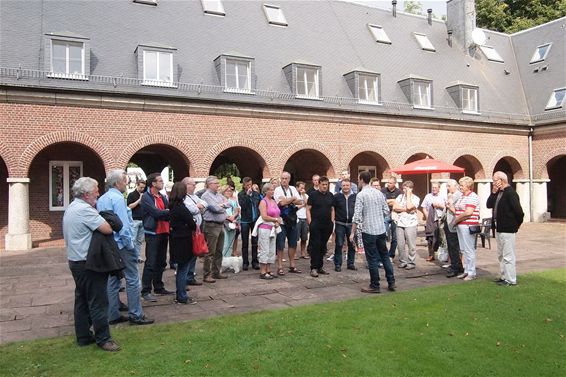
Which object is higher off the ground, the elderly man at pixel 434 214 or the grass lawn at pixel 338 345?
the elderly man at pixel 434 214

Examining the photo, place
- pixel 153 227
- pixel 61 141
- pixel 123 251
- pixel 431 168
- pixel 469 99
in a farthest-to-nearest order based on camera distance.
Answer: pixel 469 99
pixel 61 141
pixel 431 168
pixel 153 227
pixel 123 251

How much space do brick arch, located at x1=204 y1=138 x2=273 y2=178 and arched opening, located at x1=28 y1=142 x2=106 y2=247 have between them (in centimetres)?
384

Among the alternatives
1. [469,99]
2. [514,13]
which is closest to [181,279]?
[469,99]

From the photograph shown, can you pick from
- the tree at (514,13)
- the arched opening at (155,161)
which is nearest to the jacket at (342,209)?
the arched opening at (155,161)

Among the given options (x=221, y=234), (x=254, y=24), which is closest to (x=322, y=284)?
(x=221, y=234)

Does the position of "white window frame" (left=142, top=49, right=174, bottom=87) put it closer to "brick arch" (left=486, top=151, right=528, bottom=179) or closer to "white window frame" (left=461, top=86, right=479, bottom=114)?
"white window frame" (left=461, top=86, right=479, bottom=114)

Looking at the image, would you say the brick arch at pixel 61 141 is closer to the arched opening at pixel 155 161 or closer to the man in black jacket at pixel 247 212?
the arched opening at pixel 155 161

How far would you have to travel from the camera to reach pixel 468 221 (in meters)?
8.44

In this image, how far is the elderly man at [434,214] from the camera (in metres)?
10.3

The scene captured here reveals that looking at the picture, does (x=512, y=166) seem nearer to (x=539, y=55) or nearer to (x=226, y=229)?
(x=539, y=55)

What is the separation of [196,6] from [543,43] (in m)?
19.3

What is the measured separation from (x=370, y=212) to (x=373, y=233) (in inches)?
13.8

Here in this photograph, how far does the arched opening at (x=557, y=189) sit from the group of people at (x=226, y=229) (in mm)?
18793

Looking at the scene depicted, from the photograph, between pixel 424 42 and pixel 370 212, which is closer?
pixel 370 212
